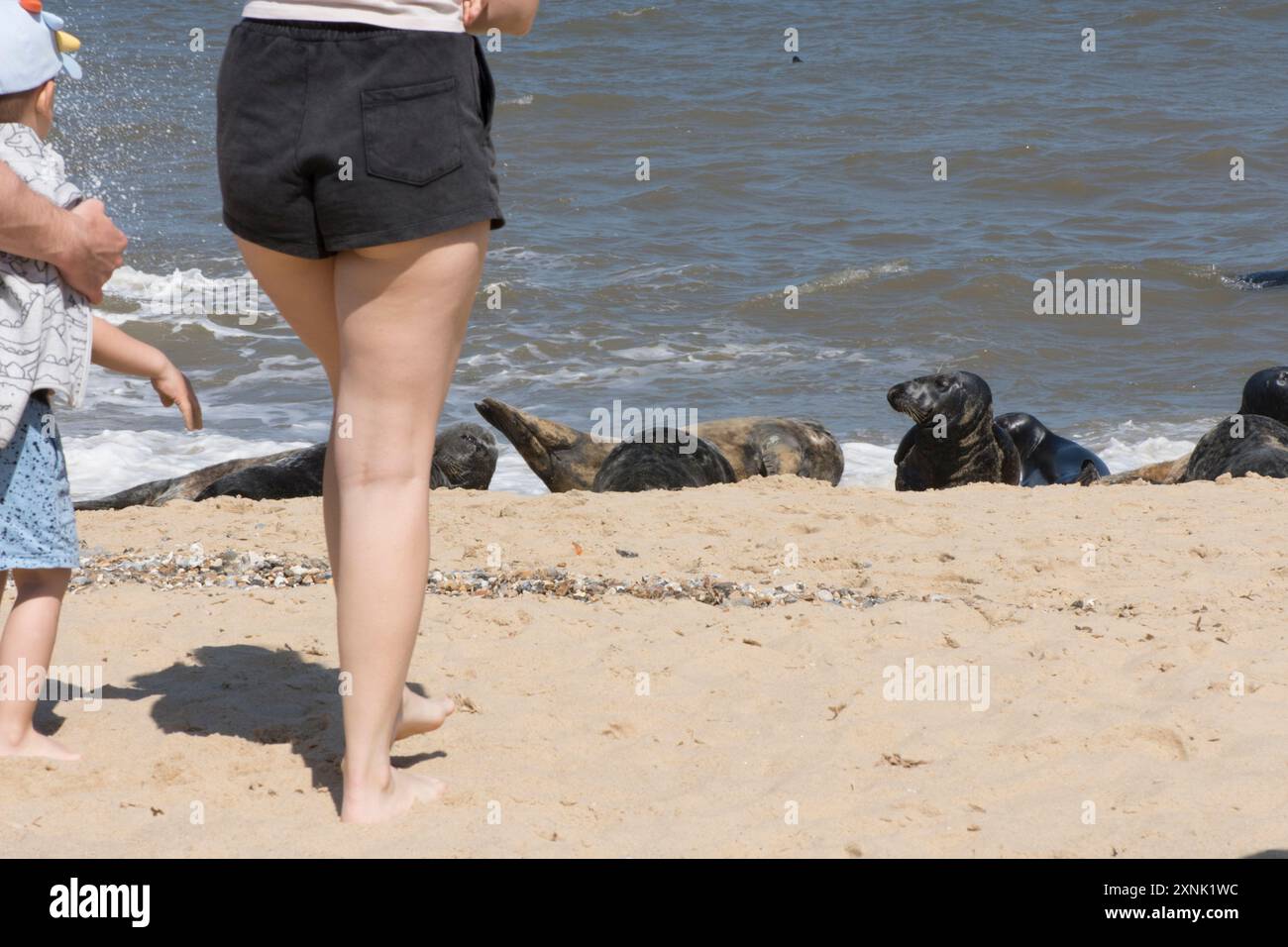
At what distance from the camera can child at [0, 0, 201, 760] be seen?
8.64ft

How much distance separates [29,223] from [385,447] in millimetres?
788

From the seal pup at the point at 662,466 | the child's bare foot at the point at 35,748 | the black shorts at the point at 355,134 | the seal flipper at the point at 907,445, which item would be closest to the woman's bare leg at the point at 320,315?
the black shorts at the point at 355,134

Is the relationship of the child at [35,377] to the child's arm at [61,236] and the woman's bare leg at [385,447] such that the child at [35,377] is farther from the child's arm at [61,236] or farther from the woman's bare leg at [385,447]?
the woman's bare leg at [385,447]

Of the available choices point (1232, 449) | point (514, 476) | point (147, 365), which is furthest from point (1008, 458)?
point (147, 365)

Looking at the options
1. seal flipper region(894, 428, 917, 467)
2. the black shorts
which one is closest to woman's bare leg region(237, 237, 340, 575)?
the black shorts

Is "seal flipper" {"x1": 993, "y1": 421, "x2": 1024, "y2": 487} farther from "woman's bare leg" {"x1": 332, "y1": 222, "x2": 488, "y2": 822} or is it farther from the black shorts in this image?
the black shorts

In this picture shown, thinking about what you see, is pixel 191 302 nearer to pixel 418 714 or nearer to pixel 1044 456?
pixel 1044 456

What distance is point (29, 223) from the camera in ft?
8.32

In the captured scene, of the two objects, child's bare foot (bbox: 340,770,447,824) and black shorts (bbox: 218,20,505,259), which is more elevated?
black shorts (bbox: 218,20,505,259)

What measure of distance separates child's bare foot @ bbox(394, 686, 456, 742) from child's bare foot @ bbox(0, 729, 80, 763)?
0.66 meters

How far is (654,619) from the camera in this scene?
153 inches

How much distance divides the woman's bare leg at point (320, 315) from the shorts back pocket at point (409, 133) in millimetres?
276

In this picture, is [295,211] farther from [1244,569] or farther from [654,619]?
[1244,569]

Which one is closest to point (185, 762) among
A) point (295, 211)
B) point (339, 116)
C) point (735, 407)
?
point (295, 211)
